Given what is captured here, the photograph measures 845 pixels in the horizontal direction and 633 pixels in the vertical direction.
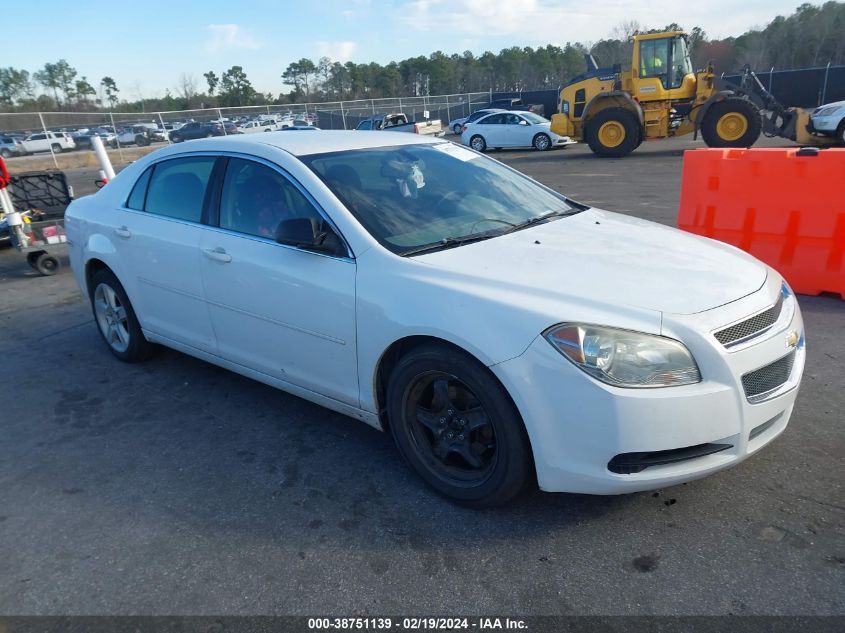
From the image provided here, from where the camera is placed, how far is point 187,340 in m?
4.13

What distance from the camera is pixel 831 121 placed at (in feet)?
52.3

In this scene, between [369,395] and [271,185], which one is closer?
[369,395]

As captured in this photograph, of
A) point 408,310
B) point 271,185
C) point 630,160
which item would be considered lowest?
point 630,160

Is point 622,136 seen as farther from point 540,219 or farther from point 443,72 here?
point 443,72

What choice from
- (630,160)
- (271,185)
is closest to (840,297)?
(271,185)

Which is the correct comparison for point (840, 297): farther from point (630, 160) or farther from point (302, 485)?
point (630, 160)

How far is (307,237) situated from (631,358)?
163 centimetres

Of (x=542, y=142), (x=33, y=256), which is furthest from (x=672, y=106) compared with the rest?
(x=33, y=256)

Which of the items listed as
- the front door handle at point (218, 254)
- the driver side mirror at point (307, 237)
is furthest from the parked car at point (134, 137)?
the driver side mirror at point (307, 237)

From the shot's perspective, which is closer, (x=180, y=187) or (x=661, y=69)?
(x=180, y=187)

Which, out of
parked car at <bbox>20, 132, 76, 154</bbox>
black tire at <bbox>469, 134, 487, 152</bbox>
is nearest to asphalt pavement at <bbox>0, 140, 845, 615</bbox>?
black tire at <bbox>469, 134, 487, 152</bbox>

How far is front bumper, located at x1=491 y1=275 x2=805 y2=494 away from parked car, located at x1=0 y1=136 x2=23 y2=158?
34715 mm

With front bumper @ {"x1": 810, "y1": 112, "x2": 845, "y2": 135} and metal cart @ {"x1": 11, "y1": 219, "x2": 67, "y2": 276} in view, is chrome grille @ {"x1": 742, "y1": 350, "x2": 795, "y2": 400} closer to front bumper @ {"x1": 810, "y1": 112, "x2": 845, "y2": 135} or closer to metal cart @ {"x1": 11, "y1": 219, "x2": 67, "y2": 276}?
metal cart @ {"x1": 11, "y1": 219, "x2": 67, "y2": 276}

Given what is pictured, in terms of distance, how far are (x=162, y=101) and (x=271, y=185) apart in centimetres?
8251
